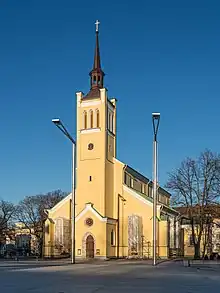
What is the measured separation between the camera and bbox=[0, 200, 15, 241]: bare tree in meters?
79.2

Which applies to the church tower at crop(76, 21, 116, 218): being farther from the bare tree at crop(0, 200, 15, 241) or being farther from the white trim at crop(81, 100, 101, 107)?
the bare tree at crop(0, 200, 15, 241)

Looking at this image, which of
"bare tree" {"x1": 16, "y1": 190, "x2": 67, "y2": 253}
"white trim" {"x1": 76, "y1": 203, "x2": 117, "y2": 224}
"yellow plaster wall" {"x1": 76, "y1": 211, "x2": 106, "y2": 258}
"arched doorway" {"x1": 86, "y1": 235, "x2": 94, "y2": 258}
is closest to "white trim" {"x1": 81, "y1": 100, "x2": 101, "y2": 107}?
"white trim" {"x1": 76, "y1": 203, "x2": 117, "y2": 224}

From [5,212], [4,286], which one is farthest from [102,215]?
[4,286]

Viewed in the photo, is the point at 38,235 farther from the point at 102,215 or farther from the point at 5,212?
the point at 102,215

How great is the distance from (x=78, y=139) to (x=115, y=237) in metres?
13.6

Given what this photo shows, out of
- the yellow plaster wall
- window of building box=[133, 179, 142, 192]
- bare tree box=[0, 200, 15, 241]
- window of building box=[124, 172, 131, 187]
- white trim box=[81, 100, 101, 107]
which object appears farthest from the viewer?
bare tree box=[0, 200, 15, 241]

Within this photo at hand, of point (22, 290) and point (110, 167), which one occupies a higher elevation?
point (110, 167)

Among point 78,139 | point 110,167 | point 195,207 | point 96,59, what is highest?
point 96,59

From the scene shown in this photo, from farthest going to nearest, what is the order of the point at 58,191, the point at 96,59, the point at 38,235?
1. the point at 58,191
2. the point at 38,235
3. the point at 96,59

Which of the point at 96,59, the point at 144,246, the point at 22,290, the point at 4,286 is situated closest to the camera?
the point at 22,290

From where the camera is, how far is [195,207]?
53.4m

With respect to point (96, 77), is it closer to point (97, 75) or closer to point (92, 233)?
point (97, 75)

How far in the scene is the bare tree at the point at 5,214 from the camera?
260 ft

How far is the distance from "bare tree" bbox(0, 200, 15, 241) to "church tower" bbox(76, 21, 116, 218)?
2511 centimetres
